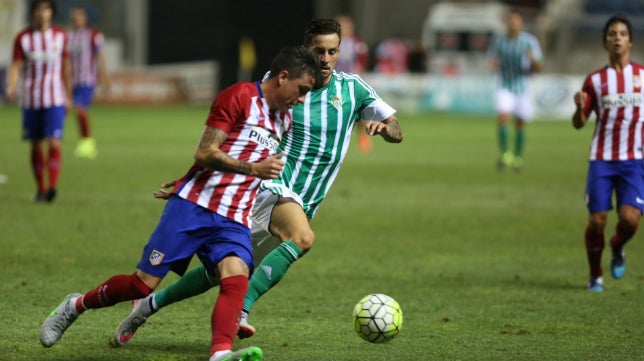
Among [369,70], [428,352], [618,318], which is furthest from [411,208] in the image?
[369,70]

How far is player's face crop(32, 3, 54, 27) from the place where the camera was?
1366 centimetres

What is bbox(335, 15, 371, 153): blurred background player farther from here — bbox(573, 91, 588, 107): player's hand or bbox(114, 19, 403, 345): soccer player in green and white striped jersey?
bbox(114, 19, 403, 345): soccer player in green and white striped jersey

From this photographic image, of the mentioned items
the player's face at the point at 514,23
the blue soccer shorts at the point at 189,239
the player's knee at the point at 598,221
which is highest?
the blue soccer shorts at the point at 189,239

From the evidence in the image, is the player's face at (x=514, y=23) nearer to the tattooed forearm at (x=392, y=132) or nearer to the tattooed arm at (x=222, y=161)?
the tattooed forearm at (x=392, y=132)

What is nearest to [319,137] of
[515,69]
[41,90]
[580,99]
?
[580,99]

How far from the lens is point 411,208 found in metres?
14.1

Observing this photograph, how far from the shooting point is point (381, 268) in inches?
388

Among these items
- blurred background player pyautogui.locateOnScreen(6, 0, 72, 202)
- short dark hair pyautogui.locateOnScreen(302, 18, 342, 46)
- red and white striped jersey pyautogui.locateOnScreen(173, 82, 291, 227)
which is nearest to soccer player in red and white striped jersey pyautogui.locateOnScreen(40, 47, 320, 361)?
red and white striped jersey pyautogui.locateOnScreen(173, 82, 291, 227)

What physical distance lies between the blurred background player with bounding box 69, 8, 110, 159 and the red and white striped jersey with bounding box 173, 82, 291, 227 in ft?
47.7

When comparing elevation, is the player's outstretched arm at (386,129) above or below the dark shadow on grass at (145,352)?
above

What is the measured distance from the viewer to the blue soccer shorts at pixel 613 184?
29.3 ft

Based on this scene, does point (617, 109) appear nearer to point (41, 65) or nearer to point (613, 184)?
point (613, 184)

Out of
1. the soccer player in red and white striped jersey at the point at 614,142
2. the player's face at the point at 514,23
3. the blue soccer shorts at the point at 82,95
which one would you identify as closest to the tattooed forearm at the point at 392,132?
the soccer player in red and white striped jersey at the point at 614,142

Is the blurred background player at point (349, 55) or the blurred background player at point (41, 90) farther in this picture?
the blurred background player at point (349, 55)
